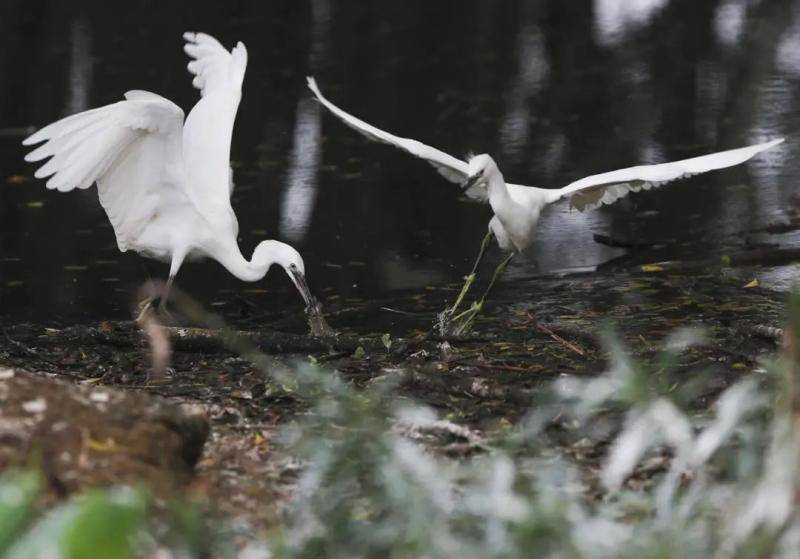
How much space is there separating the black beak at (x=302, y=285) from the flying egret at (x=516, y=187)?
63 cm

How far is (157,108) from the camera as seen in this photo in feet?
21.3

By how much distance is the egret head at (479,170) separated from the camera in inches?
251

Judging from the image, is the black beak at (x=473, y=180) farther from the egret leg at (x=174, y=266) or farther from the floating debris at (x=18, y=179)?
the floating debris at (x=18, y=179)

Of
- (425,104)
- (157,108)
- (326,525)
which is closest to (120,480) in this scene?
(326,525)

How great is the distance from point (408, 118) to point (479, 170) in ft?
15.5

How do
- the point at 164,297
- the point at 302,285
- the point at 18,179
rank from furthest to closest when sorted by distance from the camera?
the point at 18,179 → the point at 164,297 → the point at 302,285

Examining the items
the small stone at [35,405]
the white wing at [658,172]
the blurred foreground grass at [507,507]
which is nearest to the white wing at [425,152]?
the white wing at [658,172]

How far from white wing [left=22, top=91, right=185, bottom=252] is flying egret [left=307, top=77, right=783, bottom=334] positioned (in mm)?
795

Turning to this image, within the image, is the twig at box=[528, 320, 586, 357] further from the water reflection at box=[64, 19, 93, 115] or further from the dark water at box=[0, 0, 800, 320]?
the water reflection at box=[64, 19, 93, 115]

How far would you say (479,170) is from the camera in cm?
636

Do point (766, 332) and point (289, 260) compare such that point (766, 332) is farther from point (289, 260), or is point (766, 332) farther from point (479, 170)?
point (289, 260)

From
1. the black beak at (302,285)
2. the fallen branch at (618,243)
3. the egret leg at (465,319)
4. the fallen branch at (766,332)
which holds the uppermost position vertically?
the fallen branch at (766,332)

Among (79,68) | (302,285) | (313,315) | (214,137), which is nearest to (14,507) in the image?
(313,315)

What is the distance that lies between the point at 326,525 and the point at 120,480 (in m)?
0.77
